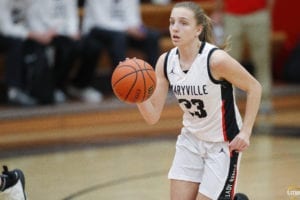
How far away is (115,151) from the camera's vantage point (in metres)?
8.78

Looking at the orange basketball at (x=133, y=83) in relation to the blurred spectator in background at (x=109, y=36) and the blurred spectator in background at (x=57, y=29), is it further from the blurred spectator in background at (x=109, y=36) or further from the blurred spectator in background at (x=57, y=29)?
the blurred spectator in background at (x=109, y=36)

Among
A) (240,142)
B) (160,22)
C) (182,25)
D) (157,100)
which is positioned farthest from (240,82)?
(160,22)

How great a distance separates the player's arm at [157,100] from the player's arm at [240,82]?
1.45 feet

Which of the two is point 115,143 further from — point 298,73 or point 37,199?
point 298,73

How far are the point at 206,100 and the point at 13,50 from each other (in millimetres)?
4928

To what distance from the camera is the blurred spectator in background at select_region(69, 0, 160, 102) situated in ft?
33.8

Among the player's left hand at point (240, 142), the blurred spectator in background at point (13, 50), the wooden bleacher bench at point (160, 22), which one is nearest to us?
the player's left hand at point (240, 142)

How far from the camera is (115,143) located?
918 cm

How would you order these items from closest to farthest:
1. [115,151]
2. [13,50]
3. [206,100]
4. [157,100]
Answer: [206,100] → [157,100] → [115,151] → [13,50]

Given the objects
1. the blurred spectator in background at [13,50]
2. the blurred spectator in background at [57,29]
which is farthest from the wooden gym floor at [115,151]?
the blurred spectator in background at [57,29]

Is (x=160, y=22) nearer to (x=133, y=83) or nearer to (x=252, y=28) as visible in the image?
(x=252, y=28)

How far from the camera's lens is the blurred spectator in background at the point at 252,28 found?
33.8 feet

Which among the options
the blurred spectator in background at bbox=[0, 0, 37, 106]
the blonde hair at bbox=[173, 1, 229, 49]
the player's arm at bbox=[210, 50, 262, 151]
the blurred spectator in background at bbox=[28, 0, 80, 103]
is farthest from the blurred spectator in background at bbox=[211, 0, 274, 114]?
the player's arm at bbox=[210, 50, 262, 151]

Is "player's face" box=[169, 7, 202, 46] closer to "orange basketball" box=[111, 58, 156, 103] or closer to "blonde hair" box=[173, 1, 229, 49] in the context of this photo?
"blonde hair" box=[173, 1, 229, 49]
